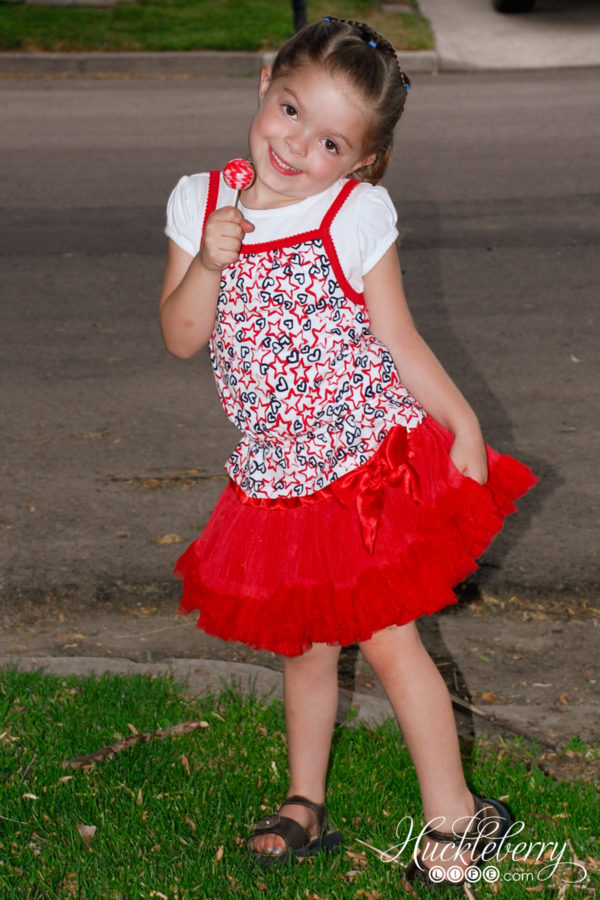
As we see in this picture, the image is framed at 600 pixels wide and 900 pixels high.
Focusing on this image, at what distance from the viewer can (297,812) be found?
275 centimetres

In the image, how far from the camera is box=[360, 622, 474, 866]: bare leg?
101 inches

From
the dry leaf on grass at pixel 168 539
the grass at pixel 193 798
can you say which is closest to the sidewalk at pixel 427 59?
the dry leaf on grass at pixel 168 539

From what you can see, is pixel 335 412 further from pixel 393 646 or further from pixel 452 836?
pixel 452 836

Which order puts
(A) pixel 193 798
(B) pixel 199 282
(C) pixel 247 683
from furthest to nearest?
(C) pixel 247 683 → (A) pixel 193 798 → (B) pixel 199 282

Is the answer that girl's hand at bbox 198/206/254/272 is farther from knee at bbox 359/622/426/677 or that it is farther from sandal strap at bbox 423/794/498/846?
sandal strap at bbox 423/794/498/846

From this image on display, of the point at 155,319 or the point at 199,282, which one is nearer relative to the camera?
the point at 199,282

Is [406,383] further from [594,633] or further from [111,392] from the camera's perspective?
[111,392]

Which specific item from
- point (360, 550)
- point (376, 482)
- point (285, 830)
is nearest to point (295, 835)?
point (285, 830)

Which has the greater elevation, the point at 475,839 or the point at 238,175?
the point at 238,175

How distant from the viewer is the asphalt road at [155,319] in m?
4.38

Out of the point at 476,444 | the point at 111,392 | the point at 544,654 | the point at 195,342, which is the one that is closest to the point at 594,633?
the point at 544,654

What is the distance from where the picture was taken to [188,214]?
253 centimetres

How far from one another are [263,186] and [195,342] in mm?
344

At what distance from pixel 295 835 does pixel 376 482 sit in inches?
32.2
